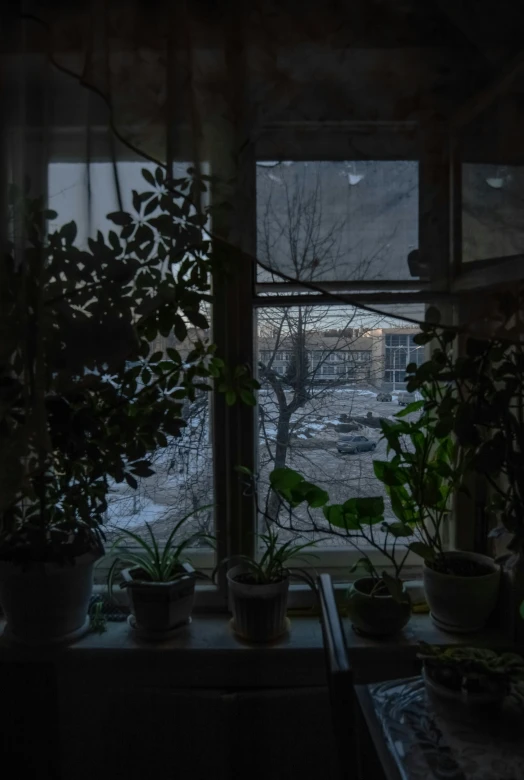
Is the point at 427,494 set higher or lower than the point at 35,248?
lower

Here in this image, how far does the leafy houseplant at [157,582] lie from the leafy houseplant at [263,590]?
11 centimetres

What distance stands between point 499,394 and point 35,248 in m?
0.94

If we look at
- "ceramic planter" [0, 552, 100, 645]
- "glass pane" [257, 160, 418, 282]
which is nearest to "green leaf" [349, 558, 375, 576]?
"ceramic planter" [0, 552, 100, 645]

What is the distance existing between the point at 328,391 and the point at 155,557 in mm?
580

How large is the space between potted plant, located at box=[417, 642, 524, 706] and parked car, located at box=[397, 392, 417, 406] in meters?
0.60

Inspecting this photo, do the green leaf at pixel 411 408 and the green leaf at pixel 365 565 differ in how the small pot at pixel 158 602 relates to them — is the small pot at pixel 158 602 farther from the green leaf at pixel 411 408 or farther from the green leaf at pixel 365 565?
the green leaf at pixel 411 408

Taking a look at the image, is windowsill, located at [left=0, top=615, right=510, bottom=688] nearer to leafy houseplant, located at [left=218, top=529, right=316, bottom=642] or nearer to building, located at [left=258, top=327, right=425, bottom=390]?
leafy houseplant, located at [left=218, top=529, right=316, bottom=642]

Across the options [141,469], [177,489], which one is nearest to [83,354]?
[141,469]

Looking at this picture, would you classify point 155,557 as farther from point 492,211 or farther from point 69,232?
point 492,211

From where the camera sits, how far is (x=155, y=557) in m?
1.41

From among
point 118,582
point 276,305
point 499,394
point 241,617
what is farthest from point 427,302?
point 118,582

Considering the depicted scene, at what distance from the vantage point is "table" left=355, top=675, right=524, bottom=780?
877 mm

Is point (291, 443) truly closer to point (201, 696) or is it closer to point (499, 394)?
point (499, 394)

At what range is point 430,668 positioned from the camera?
3.47 ft
